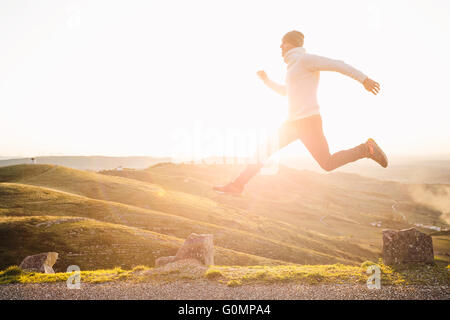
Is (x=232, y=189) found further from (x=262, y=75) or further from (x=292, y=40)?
(x=292, y=40)

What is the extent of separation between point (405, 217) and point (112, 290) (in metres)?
194

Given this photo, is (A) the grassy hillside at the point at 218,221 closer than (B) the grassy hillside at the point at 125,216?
No

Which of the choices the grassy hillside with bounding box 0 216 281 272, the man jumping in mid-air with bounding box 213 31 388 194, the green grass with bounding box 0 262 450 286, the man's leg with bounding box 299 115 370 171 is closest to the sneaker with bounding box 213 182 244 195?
the man jumping in mid-air with bounding box 213 31 388 194

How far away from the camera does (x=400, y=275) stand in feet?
26.1

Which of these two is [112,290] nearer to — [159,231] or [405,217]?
[159,231]

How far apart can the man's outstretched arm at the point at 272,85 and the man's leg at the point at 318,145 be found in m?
1.27

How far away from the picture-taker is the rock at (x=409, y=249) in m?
9.18

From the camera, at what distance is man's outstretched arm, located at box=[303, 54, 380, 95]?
545 cm

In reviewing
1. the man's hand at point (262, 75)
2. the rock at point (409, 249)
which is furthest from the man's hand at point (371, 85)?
the rock at point (409, 249)

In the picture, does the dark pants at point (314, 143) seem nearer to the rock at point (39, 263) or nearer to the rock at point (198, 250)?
the rock at point (198, 250)

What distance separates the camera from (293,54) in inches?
251

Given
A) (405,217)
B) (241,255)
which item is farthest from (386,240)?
(405,217)

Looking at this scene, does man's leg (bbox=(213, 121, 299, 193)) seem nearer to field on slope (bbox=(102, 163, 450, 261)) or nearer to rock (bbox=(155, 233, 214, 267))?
rock (bbox=(155, 233, 214, 267))

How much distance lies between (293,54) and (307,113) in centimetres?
137
